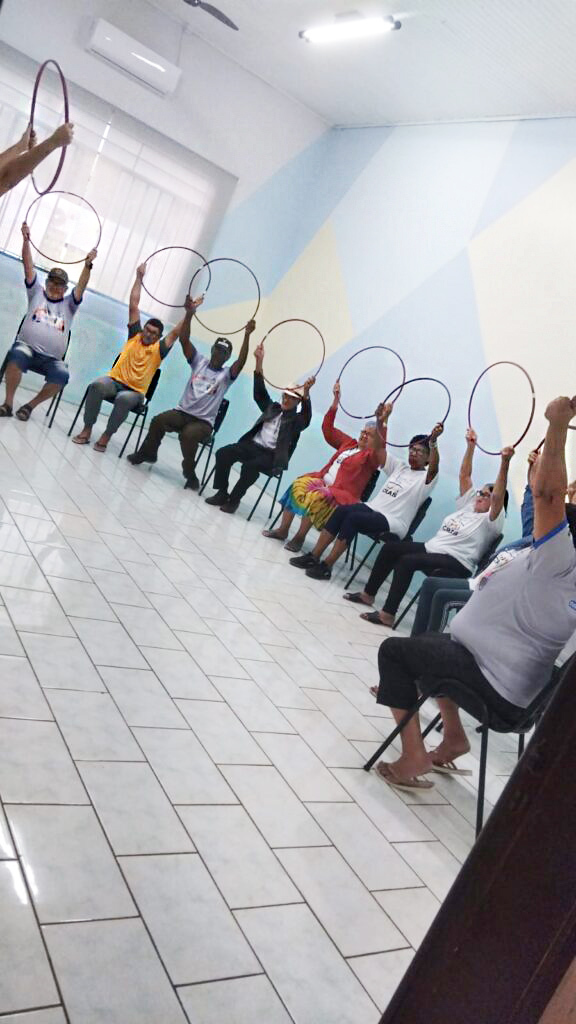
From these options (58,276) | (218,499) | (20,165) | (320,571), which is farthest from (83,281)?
(20,165)

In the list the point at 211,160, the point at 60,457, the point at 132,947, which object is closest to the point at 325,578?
the point at 60,457

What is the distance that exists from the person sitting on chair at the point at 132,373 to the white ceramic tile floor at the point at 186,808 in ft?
6.85

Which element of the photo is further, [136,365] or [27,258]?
[136,365]

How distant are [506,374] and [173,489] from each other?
107 inches

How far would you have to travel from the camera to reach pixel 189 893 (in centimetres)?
172

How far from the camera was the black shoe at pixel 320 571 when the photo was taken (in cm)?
516

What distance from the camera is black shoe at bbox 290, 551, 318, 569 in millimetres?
5281

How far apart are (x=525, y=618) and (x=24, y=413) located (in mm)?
4613

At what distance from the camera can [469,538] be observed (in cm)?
488

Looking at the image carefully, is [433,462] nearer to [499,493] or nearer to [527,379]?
[499,493]

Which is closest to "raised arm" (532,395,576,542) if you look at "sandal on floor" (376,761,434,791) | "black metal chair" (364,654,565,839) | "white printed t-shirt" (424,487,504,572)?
"black metal chair" (364,654,565,839)

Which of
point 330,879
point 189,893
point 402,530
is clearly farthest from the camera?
point 402,530

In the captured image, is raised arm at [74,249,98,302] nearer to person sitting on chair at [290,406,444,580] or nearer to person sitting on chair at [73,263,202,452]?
person sitting on chair at [73,263,202,452]

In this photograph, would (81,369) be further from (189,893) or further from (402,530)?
(189,893)
